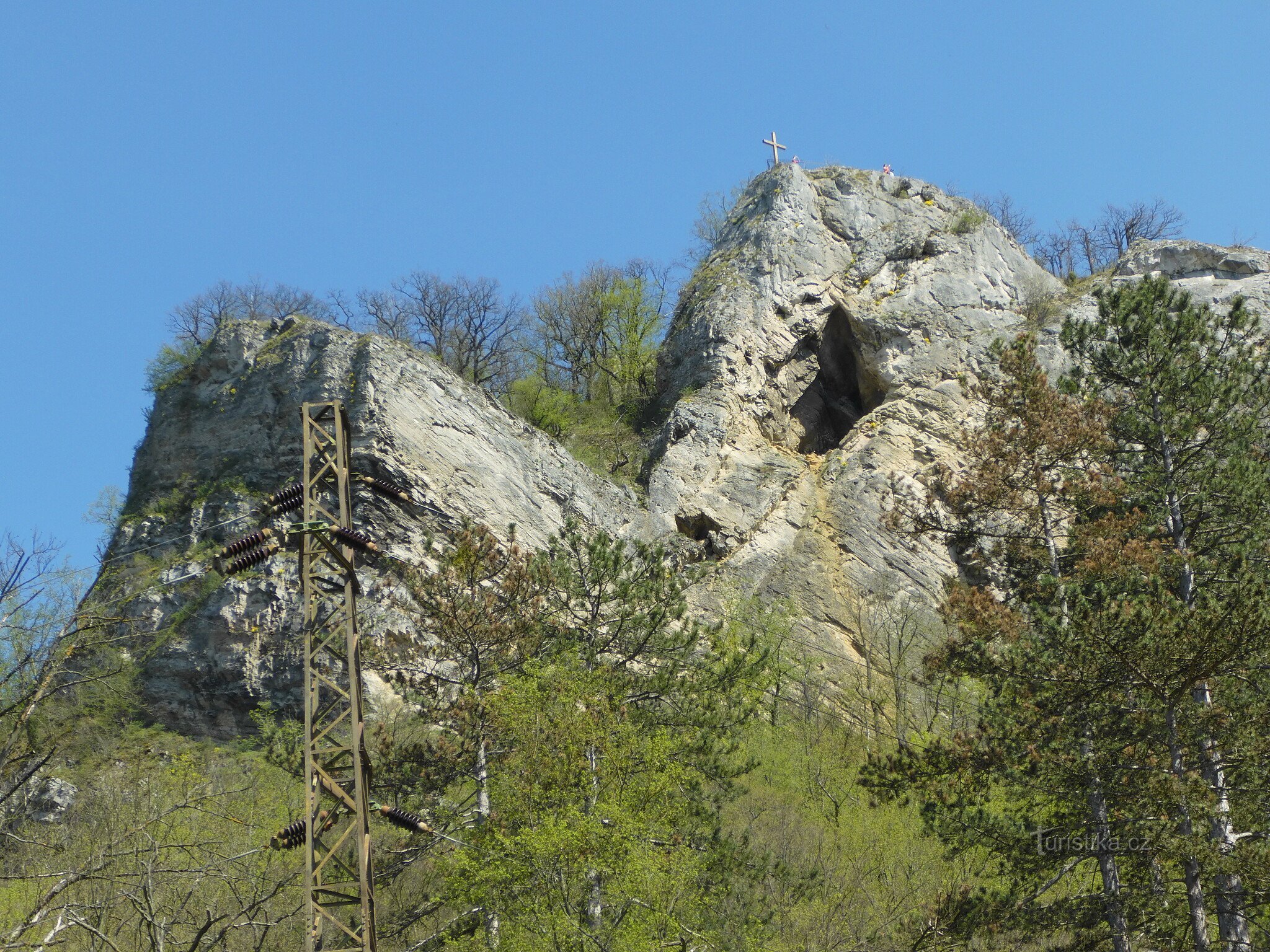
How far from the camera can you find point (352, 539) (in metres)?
8.82

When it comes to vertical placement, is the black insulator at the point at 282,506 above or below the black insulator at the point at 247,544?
above

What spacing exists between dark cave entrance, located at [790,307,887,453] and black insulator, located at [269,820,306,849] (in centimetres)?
2806

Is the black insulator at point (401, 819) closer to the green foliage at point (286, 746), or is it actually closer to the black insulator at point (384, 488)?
the black insulator at point (384, 488)

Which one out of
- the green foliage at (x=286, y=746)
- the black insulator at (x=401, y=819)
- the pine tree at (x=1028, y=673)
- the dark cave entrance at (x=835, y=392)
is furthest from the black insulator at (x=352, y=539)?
the dark cave entrance at (x=835, y=392)

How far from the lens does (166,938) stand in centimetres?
1125

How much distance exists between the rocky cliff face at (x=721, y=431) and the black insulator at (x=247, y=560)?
8167 mm

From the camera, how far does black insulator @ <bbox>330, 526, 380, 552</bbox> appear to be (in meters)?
8.72

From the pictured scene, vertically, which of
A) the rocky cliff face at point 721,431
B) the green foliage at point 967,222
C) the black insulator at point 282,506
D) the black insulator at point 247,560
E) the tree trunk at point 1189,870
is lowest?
the tree trunk at point 1189,870

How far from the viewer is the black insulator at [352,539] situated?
8719 millimetres

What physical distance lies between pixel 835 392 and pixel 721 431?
6049 mm

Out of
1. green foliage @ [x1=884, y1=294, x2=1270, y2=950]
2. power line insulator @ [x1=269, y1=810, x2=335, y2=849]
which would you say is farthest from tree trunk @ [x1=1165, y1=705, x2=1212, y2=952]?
power line insulator @ [x1=269, y1=810, x2=335, y2=849]

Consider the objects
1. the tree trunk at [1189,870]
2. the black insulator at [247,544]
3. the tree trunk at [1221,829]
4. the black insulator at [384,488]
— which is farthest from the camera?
the tree trunk at [1189,870]

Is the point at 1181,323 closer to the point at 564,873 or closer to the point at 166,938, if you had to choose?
the point at 564,873

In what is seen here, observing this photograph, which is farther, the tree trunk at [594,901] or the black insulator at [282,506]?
the tree trunk at [594,901]
